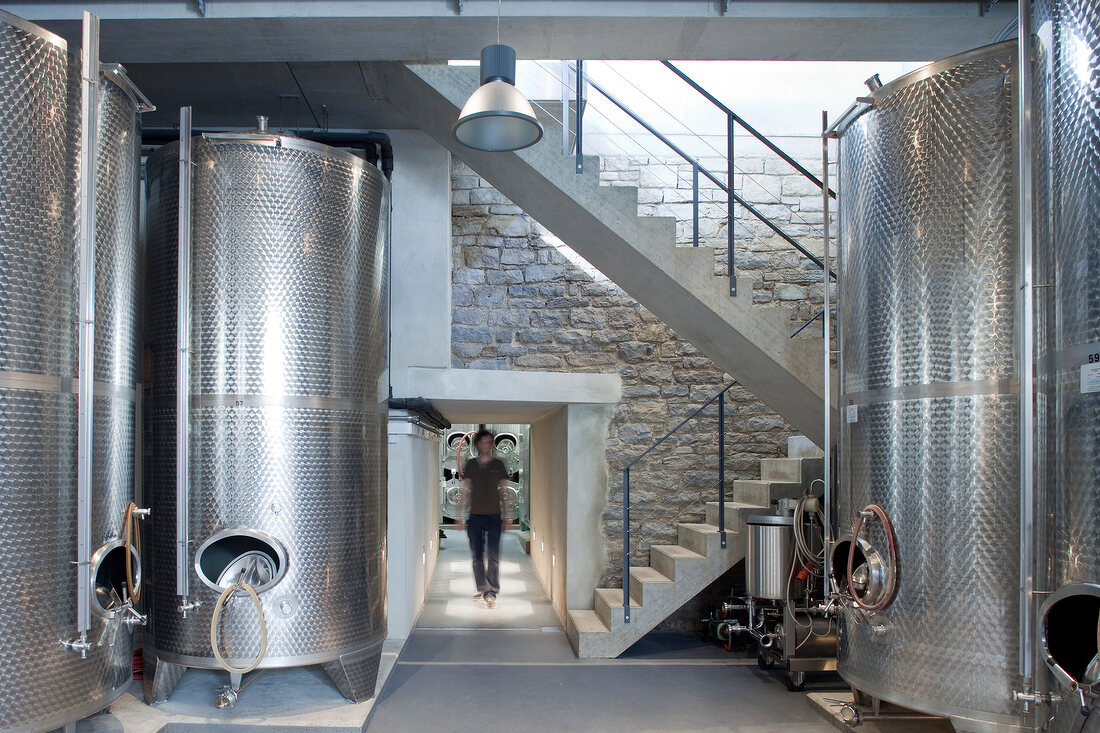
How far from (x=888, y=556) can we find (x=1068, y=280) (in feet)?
5.02

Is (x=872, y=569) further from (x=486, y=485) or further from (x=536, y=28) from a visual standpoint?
(x=486, y=485)

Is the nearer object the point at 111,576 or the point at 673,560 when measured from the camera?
the point at 111,576

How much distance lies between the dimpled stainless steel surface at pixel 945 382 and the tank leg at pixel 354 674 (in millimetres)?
2642

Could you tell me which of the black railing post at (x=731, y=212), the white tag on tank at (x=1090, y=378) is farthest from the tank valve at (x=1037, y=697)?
the black railing post at (x=731, y=212)

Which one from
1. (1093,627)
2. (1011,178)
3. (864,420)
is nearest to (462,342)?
(864,420)

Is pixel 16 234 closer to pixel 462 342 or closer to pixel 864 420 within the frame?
pixel 864 420

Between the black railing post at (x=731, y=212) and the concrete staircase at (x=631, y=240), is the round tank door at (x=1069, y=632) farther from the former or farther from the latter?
the black railing post at (x=731, y=212)

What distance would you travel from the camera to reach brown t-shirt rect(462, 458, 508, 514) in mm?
7719

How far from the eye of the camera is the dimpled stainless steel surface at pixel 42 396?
310 centimetres

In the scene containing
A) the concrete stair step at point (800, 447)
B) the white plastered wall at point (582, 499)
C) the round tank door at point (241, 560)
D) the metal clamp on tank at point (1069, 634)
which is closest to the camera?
the metal clamp on tank at point (1069, 634)

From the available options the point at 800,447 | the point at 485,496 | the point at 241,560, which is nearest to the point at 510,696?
the point at 241,560

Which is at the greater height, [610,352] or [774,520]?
[610,352]

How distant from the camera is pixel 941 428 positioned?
354 cm

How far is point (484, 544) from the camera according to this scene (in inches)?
314
